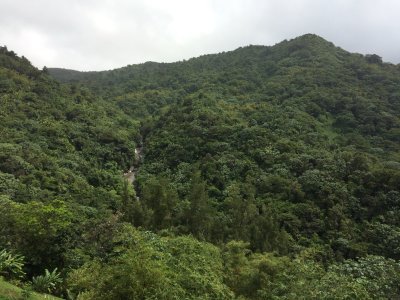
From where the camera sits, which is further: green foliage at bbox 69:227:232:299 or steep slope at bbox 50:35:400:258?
steep slope at bbox 50:35:400:258

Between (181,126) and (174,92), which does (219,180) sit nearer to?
(181,126)

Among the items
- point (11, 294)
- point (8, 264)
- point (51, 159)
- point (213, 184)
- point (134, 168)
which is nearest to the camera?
point (11, 294)

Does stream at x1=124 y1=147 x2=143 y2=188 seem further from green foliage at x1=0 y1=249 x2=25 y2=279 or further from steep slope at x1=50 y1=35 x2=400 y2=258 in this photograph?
green foliage at x1=0 y1=249 x2=25 y2=279

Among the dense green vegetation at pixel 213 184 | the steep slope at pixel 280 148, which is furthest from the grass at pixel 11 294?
the steep slope at pixel 280 148

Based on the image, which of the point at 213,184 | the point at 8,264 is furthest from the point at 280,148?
the point at 8,264

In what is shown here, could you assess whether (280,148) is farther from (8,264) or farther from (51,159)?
(8,264)

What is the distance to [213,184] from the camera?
6016 cm

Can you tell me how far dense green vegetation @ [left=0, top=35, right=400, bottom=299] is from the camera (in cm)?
2167

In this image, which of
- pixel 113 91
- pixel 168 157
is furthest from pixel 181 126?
pixel 113 91

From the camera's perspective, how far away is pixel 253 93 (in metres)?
99.9

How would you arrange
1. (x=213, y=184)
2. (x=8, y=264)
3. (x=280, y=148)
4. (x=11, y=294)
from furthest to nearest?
(x=280, y=148)
(x=213, y=184)
(x=8, y=264)
(x=11, y=294)

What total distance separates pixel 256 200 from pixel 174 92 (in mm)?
67226

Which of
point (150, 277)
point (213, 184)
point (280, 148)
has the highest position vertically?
point (280, 148)

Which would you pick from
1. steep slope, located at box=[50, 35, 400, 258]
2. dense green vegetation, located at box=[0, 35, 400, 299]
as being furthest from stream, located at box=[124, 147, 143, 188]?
steep slope, located at box=[50, 35, 400, 258]
